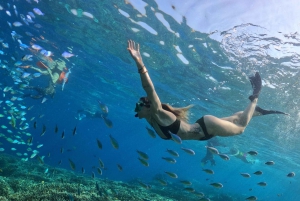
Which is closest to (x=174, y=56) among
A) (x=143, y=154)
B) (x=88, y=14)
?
A: (x=88, y=14)

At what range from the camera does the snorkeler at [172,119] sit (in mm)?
4395

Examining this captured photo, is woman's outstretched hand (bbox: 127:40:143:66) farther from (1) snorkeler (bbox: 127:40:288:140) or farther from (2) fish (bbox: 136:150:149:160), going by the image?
(2) fish (bbox: 136:150:149:160)

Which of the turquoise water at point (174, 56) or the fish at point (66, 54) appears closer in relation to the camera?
the turquoise water at point (174, 56)

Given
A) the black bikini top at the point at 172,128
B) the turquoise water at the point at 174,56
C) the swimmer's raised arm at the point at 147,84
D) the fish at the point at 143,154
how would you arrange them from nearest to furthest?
the swimmer's raised arm at the point at 147,84 → the black bikini top at the point at 172,128 → the fish at the point at 143,154 → the turquoise water at the point at 174,56

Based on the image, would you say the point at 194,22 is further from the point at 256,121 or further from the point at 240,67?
the point at 256,121

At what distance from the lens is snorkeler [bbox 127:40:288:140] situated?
4.39m

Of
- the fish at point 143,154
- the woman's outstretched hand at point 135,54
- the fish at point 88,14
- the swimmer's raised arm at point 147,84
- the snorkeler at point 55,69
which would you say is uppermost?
the fish at point 88,14

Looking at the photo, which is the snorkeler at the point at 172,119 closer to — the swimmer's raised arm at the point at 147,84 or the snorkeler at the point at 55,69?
the swimmer's raised arm at the point at 147,84

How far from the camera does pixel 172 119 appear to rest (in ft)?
15.8

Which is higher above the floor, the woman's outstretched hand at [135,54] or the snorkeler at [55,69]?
the snorkeler at [55,69]

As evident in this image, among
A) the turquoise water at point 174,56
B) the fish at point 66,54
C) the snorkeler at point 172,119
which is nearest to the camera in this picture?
the snorkeler at point 172,119

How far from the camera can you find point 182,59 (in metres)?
18.0

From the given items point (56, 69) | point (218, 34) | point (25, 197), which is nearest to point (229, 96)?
point (218, 34)

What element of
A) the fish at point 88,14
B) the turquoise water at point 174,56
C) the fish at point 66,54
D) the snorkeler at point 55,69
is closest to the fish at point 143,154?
the turquoise water at point 174,56
